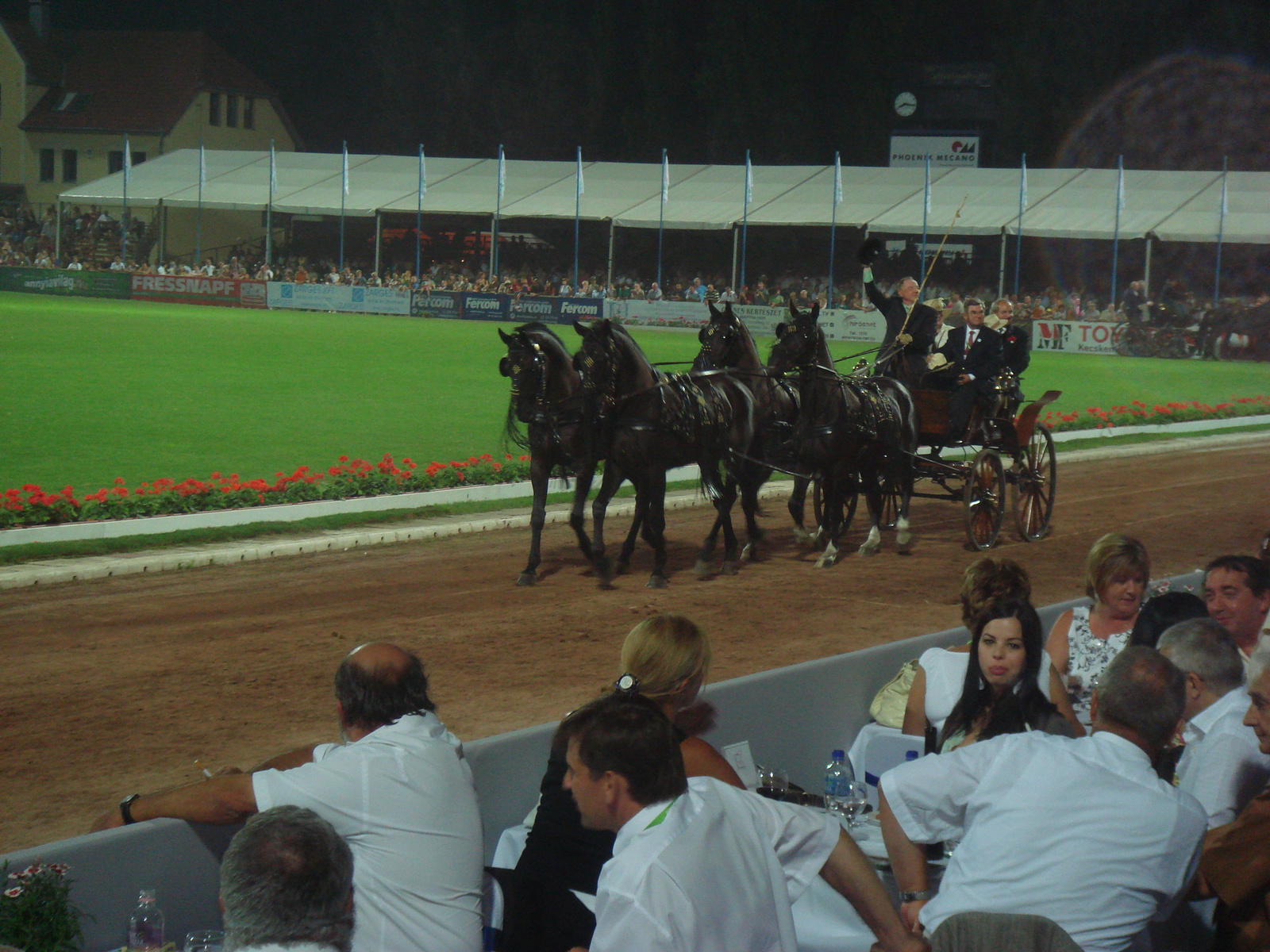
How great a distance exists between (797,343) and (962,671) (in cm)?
674

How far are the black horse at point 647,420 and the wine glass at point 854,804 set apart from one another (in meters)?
5.58

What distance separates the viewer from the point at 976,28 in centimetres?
6912

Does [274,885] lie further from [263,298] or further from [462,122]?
[462,122]

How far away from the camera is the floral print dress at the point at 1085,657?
5.83 metres

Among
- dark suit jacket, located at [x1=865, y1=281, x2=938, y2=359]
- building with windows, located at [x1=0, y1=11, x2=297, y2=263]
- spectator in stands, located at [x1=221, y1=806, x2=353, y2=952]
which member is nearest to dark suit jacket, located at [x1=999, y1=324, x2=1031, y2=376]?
dark suit jacket, located at [x1=865, y1=281, x2=938, y2=359]

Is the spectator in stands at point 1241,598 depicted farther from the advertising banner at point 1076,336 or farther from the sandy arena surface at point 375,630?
the advertising banner at point 1076,336

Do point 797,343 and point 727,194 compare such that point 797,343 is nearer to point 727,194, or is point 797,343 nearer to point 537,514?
point 537,514

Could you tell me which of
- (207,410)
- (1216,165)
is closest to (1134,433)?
(207,410)

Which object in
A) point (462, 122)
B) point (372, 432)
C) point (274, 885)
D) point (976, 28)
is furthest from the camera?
point (462, 122)

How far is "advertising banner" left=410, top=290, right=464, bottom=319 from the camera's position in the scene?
44.4m

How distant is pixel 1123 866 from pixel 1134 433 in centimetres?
1910

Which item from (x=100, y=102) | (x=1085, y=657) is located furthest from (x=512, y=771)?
(x=100, y=102)

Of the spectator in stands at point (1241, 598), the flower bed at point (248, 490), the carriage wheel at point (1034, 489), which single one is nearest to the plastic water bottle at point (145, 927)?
the spectator in stands at point (1241, 598)

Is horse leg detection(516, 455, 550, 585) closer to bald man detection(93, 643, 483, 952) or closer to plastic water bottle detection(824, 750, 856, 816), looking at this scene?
plastic water bottle detection(824, 750, 856, 816)
